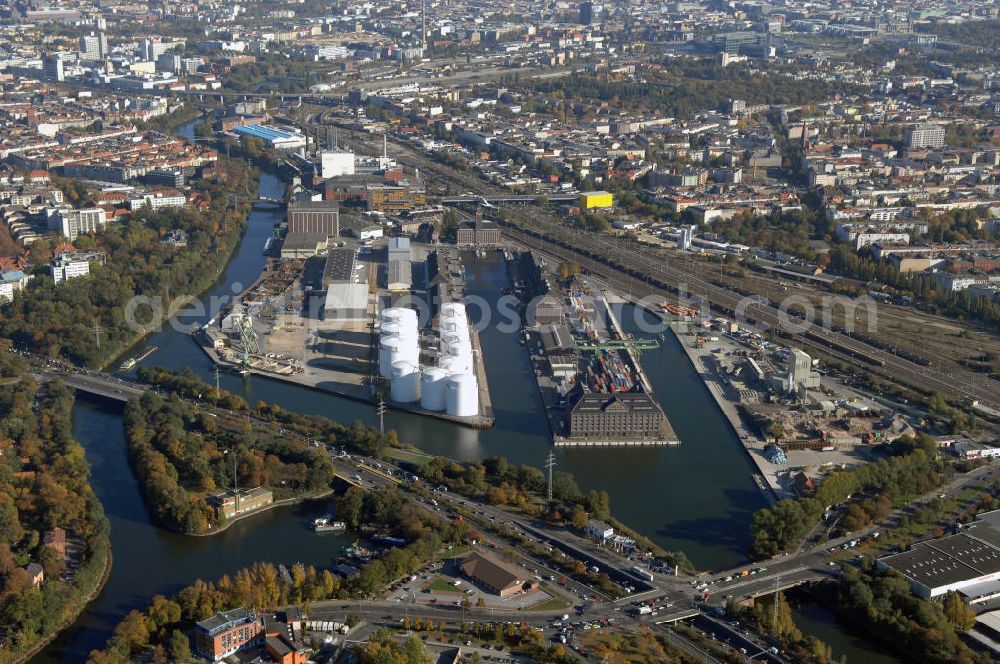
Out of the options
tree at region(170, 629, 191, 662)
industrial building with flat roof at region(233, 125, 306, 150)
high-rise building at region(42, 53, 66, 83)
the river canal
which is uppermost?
high-rise building at region(42, 53, 66, 83)

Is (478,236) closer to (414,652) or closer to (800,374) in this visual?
(800,374)

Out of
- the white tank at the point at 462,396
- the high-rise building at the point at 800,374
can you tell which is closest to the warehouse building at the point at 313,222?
the white tank at the point at 462,396

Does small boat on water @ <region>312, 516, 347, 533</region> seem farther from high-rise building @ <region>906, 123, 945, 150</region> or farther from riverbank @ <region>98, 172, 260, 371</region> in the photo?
high-rise building @ <region>906, 123, 945, 150</region>

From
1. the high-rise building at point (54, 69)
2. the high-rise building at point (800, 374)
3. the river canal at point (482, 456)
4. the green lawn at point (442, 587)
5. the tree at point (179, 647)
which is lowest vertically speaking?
the river canal at point (482, 456)

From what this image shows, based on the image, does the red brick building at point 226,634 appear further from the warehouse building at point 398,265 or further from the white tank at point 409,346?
the warehouse building at point 398,265

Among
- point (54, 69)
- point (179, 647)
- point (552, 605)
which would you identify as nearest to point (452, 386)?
point (552, 605)

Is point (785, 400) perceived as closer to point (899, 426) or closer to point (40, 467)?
point (899, 426)

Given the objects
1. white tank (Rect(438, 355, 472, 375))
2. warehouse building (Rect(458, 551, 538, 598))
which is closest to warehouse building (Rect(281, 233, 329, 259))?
white tank (Rect(438, 355, 472, 375))
